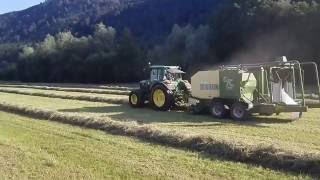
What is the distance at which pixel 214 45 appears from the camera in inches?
2014

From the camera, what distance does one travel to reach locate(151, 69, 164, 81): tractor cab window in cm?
2336

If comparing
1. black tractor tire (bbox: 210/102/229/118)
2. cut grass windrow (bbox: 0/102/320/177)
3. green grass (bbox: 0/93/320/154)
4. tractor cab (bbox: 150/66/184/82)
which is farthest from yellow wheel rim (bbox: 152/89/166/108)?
cut grass windrow (bbox: 0/102/320/177)

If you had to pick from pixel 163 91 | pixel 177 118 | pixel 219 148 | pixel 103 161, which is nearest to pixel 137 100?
pixel 163 91

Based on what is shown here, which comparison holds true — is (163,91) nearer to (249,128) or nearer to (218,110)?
(218,110)

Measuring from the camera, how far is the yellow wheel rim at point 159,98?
885 inches

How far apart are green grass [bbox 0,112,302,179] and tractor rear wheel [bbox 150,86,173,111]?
274 inches

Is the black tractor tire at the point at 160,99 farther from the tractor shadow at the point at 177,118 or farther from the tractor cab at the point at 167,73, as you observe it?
the tractor cab at the point at 167,73

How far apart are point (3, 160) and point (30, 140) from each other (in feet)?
10.1

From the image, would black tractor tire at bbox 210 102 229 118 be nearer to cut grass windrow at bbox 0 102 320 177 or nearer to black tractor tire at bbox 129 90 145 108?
cut grass windrow at bbox 0 102 320 177

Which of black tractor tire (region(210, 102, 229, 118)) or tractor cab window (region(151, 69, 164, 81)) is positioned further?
tractor cab window (region(151, 69, 164, 81))

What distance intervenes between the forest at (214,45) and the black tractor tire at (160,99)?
2358 centimetres

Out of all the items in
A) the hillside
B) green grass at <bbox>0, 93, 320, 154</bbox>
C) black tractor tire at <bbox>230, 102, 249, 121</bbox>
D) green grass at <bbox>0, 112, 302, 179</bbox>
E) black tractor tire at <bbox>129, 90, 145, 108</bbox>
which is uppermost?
the hillside

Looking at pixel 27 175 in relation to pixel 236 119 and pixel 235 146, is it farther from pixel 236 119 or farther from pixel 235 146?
pixel 236 119

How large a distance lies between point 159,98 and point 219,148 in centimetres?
1098
